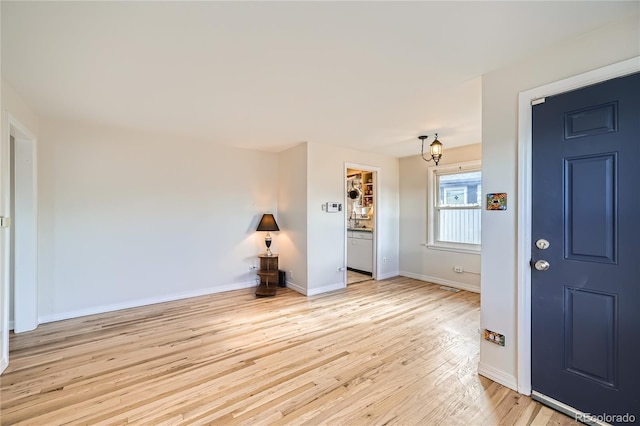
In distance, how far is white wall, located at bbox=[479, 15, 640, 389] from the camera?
1.89 metres

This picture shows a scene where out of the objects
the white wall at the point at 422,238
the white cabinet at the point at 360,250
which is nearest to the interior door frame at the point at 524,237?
the white wall at the point at 422,238

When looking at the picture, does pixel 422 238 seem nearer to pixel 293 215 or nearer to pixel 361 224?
pixel 361 224

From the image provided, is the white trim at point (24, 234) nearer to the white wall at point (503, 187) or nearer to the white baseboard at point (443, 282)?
the white wall at point (503, 187)

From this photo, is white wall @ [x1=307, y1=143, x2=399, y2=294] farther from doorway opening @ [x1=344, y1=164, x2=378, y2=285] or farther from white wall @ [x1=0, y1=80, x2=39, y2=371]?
white wall @ [x1=0, y1=80, x2=39, y2=371]

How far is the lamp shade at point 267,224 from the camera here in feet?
14.9

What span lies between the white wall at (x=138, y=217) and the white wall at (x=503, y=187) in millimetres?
3624

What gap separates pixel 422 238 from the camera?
5207 mm

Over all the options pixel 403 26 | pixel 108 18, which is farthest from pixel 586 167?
pixel 108 18

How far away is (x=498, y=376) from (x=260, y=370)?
6.22ft

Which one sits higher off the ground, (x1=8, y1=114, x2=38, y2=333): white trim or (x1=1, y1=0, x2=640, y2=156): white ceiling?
(x1=1, y1=0, x2=640, y2=156): white ceiling

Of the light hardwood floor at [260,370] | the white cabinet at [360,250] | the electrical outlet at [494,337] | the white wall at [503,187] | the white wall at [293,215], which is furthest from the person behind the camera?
the white cabinet at [360,250]

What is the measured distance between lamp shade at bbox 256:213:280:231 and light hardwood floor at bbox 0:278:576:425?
1371 millimetres

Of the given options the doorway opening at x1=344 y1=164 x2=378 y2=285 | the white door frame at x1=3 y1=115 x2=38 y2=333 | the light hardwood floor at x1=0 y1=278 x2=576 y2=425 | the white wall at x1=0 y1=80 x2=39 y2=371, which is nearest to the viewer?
the light hardwood floor at x1=0 y1=278 x2=576 y2=425

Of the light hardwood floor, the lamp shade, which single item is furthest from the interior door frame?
the lamp shade
